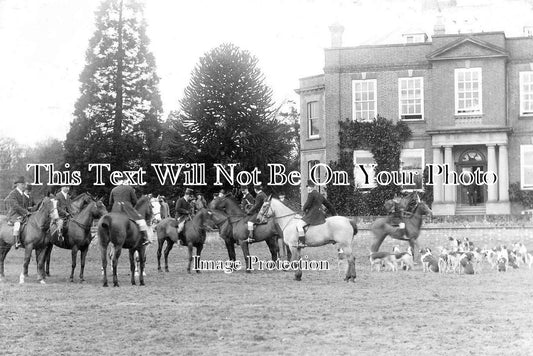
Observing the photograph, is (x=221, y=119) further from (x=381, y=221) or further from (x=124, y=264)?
(x=381, y=221)

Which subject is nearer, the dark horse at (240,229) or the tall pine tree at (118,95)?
the dark horse at (240,229)

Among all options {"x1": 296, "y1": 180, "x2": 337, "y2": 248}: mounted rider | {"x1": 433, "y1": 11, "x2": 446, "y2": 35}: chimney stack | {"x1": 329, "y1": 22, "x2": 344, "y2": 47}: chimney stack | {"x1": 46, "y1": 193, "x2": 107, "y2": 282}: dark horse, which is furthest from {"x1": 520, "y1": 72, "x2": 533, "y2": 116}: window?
{"x1": 46, "y1": 193, "x2": 107, "y2": 282}: dark horse

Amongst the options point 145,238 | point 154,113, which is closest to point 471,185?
point 154,113

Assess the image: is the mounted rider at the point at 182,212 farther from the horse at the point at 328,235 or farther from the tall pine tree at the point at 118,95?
the tall pine tree at the point at 118,95

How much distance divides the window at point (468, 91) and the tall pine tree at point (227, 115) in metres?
9.59

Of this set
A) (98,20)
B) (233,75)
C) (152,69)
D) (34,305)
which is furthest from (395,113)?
(34,305)

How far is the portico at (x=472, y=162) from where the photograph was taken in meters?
38.4

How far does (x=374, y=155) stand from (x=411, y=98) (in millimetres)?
3599

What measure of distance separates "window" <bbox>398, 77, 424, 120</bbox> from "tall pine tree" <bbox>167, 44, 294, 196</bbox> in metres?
6.82

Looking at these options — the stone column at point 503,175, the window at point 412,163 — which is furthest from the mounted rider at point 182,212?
the stone column at point 503,175

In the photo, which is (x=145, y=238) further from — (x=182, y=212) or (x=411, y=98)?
(x=411, y=98)

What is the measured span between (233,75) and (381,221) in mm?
20300

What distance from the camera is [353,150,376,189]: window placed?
4047 cm

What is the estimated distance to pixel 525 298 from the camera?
14.0 m
